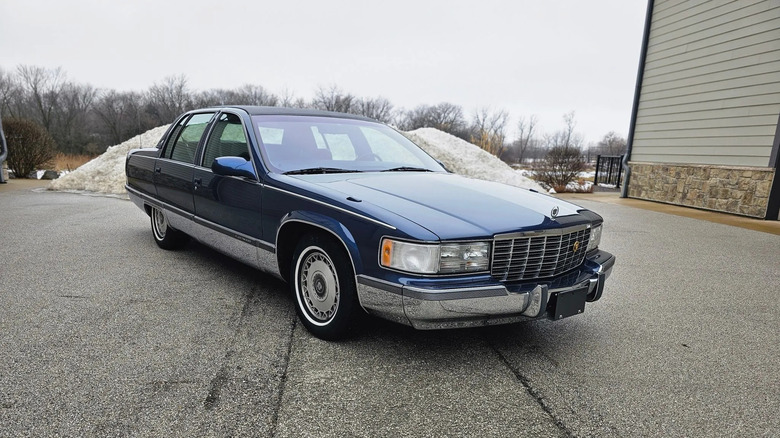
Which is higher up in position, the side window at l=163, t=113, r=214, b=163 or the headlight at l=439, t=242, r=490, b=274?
the side window at l=163, t=113, r=214, b=163

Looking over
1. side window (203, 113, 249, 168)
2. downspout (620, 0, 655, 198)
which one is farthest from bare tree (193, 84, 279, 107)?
side window (203, 113, 249, 168)

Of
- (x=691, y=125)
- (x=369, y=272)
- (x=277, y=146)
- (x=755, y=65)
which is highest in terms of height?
(x=755, y=65)

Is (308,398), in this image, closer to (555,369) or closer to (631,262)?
(555,369)

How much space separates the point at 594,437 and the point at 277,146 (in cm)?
282

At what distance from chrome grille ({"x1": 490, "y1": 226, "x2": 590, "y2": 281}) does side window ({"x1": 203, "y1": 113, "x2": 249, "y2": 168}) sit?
2129 millimetres

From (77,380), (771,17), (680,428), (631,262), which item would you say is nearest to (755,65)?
(771,17)

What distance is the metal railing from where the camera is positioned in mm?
17031

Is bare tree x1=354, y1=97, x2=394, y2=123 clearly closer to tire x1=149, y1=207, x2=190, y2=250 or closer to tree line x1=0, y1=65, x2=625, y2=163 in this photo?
tree line x1=0, y1=65, x2=625, y2=163

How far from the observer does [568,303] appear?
2.68 m

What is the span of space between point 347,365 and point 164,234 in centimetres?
355

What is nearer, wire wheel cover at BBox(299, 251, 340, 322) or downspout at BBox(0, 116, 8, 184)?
wire wheel cover at BBox(299, 251, 340, 322)

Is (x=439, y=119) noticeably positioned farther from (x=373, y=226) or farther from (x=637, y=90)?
(x=373, y=226)

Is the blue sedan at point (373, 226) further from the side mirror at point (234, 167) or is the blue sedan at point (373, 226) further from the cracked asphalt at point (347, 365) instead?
the cracked asphalt at point (347, 365)

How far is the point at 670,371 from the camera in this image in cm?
274
